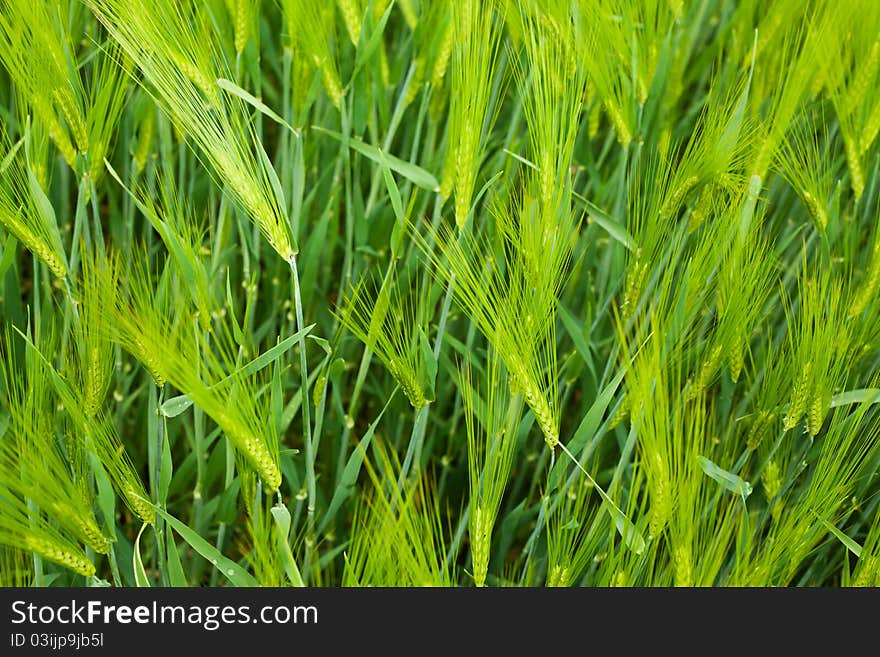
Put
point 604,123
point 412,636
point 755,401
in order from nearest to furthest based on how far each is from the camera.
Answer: point 412,636, point 755,401, point 604,123

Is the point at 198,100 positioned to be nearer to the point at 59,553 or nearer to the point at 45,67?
the point at 45,67

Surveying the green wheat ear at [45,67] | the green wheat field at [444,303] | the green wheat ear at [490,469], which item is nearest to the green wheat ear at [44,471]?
the green wheat field at [444,303]

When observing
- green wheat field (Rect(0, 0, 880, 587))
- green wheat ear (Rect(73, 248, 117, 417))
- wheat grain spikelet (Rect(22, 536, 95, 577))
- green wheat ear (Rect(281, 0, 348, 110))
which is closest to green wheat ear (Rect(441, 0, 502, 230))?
green wheat field (Rect(0, 0, 880, 587))

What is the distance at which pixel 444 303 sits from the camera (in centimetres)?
60

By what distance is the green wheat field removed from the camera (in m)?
0.55

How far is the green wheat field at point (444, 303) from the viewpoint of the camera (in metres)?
0.55

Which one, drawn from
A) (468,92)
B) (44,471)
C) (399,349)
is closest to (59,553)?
(44,471)

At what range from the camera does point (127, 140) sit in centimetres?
75

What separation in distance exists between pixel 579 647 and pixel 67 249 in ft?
2.04

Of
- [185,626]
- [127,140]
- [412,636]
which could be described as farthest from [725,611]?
[127,140]

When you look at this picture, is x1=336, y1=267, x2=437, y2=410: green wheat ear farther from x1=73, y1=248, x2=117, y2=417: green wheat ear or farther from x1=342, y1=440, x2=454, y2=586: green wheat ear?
x1=73, y1=248, x2=117, y2=417: green wheat ear

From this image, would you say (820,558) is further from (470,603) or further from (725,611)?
(470,603)

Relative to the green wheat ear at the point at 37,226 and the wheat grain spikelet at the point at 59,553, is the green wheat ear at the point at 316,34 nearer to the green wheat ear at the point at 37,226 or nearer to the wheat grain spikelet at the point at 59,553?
the green wheat ear at the point at 37,226

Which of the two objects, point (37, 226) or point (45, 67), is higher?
point (45, 67)
